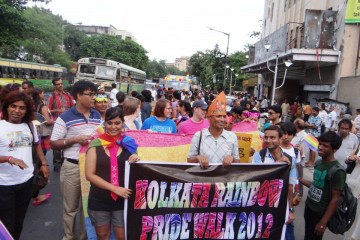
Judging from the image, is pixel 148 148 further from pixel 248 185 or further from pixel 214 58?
pixel 214 58

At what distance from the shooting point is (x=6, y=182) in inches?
132

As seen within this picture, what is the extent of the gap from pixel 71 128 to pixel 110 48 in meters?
67.4

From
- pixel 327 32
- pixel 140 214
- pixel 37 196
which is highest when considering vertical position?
pixel 327 32

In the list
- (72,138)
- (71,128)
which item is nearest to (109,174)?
(72,138)

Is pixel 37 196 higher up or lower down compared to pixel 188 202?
lower down

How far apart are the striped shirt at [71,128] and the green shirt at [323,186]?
→ 257 centimetres

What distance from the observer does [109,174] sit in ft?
10.2

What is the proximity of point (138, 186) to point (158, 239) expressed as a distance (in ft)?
1.92

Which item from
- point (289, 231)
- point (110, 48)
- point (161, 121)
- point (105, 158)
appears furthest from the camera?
point (110, 48)

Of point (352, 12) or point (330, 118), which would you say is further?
point (352, 12)

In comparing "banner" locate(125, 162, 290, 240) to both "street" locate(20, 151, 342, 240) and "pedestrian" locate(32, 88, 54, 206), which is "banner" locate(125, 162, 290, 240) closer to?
"street" locate(20, 151, 342, 240)

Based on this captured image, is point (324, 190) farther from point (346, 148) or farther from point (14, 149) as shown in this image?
point (14, 149)

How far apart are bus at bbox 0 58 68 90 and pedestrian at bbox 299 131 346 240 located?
18306mm

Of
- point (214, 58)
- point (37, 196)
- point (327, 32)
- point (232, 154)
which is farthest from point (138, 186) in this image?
point (214, 58)
